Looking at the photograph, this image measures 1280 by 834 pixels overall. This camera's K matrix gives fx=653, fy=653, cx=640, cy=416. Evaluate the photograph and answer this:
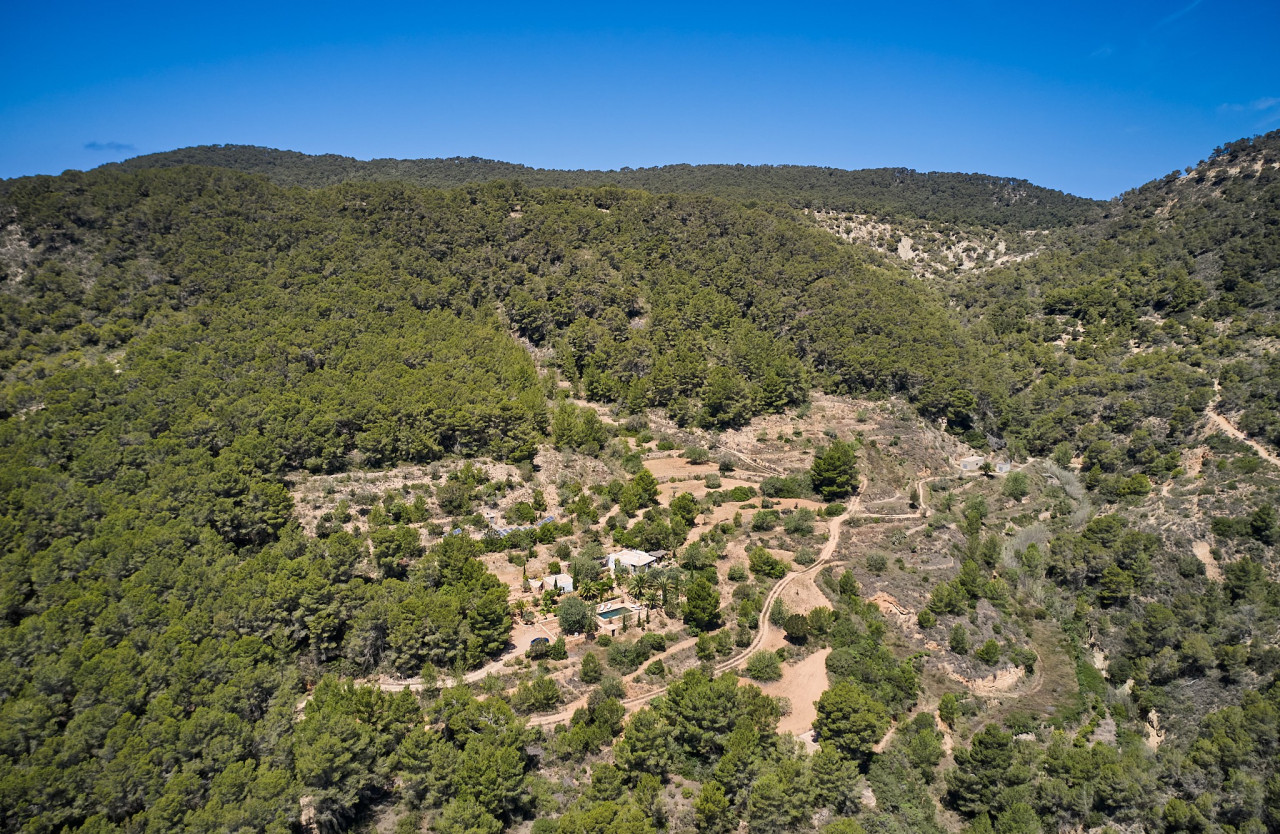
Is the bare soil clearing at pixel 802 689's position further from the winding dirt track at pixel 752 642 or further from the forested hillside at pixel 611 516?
the winding dirt track at pixel 752 642

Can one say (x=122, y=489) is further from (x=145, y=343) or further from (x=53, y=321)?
(x=53, y=321)

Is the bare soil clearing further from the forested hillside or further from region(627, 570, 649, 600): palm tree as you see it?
region(627, 570, 649, 600): palm tree

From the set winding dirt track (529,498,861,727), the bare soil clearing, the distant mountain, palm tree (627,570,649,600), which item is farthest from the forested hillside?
the distant mountain

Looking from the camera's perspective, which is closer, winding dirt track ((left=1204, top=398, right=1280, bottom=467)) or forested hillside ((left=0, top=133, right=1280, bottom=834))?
forested hillside ((left=0, top=133, right=1280, bottom=834))

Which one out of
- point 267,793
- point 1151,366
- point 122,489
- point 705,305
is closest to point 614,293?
point 705,305

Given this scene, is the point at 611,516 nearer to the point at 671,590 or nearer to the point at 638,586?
the point at 638,586

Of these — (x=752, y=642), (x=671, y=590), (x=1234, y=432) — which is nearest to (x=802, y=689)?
(x=752, y=642)
